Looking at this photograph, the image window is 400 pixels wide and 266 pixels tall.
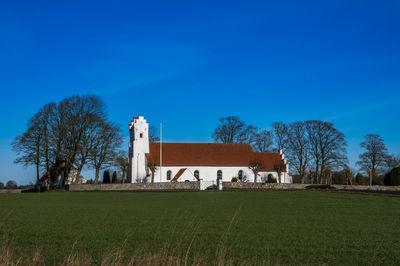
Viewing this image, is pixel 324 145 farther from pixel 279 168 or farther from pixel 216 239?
pixel 216 239

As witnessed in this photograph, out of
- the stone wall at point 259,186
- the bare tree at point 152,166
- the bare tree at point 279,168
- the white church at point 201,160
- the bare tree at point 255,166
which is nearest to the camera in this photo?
the stone wall at point 259,186

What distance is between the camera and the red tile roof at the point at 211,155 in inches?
2525

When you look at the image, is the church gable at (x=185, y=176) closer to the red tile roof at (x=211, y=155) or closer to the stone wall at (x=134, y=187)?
the red tile roof at (x=211, y=155)

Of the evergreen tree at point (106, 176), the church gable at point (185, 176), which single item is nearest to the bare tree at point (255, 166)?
the church gable at point (185, 176)

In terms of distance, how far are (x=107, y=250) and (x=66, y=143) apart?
47461mm

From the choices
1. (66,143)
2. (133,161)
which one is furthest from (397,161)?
(66,143)

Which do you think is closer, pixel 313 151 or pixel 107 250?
pixel 107 250

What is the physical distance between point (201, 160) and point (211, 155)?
6.06 ft

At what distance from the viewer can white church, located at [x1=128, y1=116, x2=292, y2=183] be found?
208 feet

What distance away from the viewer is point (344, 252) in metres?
8.55

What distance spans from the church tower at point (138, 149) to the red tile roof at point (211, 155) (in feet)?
4.24

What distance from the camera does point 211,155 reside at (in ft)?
214

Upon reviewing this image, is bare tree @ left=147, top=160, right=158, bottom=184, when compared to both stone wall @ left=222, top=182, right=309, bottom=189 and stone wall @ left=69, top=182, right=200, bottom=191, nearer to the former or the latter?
stone wall @ left=69, top=182, right=200, bottom=191

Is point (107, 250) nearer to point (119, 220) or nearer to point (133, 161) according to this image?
point (119, 220)
